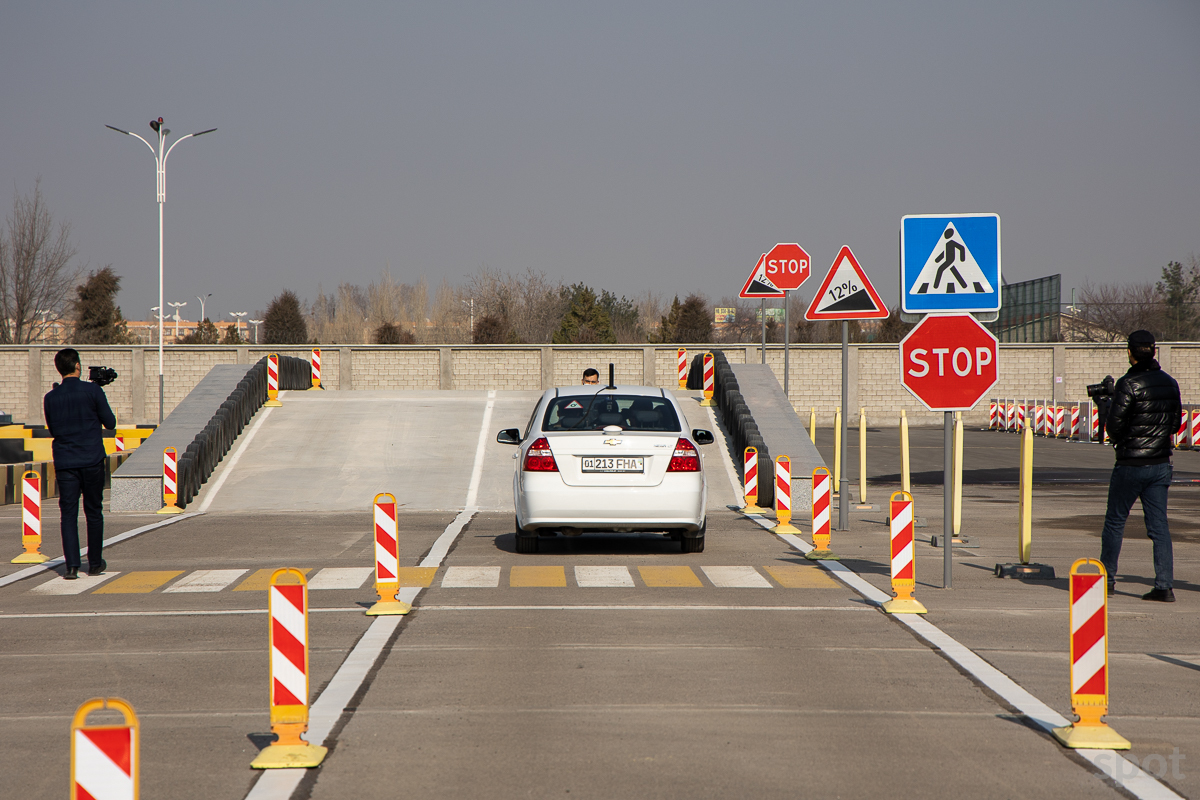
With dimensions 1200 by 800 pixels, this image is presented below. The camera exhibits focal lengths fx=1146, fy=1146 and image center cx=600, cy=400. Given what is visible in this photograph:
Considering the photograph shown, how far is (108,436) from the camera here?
88.1ft

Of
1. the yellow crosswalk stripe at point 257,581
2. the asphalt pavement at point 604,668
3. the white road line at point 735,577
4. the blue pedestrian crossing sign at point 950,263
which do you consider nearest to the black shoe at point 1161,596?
the asphalt pavement at point 604,668

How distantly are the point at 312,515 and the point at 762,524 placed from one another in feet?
20.8

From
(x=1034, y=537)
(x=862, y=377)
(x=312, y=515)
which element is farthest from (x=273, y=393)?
(x=862, y=377)

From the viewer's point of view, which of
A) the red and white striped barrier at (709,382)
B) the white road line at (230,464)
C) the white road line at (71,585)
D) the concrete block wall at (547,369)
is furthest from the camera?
the concrete block wall at (547,369)

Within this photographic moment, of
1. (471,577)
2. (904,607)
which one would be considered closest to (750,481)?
(471,577)

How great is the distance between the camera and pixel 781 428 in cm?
1948

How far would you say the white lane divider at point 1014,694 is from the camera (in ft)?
15.5

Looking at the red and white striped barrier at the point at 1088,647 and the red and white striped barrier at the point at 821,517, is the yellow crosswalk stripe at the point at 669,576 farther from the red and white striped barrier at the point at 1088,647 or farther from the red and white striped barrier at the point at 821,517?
the red and white striped barrier at the point at 1088,647

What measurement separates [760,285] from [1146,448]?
12340 millimetres

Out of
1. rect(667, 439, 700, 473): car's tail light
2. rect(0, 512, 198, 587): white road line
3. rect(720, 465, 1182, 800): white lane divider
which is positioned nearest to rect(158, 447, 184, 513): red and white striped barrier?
rect(0, 512, 198, 587): white road line

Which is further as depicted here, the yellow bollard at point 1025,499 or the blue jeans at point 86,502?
the blue jeans at point 86,502

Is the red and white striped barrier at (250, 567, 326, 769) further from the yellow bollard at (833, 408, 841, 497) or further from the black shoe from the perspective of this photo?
the yellow bollard at (833, 408, 841, 497)

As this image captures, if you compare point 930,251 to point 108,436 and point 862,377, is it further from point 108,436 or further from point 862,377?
point 862,377

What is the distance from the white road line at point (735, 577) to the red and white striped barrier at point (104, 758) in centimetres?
703
